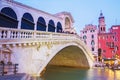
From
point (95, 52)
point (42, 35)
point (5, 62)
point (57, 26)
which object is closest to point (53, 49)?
point (42, 35)

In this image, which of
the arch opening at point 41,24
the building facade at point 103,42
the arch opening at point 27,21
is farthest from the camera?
the building facade at point 103,42

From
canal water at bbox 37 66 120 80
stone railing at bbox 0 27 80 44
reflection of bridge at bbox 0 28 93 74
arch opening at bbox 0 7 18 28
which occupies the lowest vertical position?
canal water at bbox 37 66 120 80

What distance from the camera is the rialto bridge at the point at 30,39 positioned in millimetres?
9422

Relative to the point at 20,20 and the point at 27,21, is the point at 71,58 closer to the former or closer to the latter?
the point at 27,21

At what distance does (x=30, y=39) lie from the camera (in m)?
10.4

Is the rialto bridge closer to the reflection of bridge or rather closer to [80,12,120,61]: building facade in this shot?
the reflection of bridge

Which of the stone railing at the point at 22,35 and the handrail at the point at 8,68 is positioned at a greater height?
the stone railing at the point at 22,35

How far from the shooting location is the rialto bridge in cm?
942

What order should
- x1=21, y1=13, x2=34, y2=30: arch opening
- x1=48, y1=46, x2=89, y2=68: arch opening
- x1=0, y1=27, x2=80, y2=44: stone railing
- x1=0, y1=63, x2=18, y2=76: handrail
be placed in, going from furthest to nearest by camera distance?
1. x1=48, y1=46, x2=89, y2=68: arch opening
2. x1=21, y1=13, x2=34, y2=30: arch opening
3. x1=0, y1=27, x2=80, y2=44: stone railing
4. x1=0, y1=63, x2=18, y2=76: handrail

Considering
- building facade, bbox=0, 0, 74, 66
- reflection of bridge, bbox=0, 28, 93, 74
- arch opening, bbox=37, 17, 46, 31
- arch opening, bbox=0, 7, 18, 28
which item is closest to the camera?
reflection of bridge, bbox=0, 28, 93, 74

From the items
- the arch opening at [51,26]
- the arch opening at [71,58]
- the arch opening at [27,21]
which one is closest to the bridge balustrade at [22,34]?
the arch opening at [27,21]

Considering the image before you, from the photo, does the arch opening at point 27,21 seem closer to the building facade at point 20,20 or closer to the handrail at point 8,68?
the building facade at point 20,20

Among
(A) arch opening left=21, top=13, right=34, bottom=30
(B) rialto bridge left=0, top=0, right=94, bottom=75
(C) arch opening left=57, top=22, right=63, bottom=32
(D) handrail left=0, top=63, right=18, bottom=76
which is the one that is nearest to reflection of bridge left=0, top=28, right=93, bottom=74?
(B) rialto bridge left=0, top=0, right=94, bottom=75

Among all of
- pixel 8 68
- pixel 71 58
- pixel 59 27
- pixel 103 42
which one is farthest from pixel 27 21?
pixel 103 42
